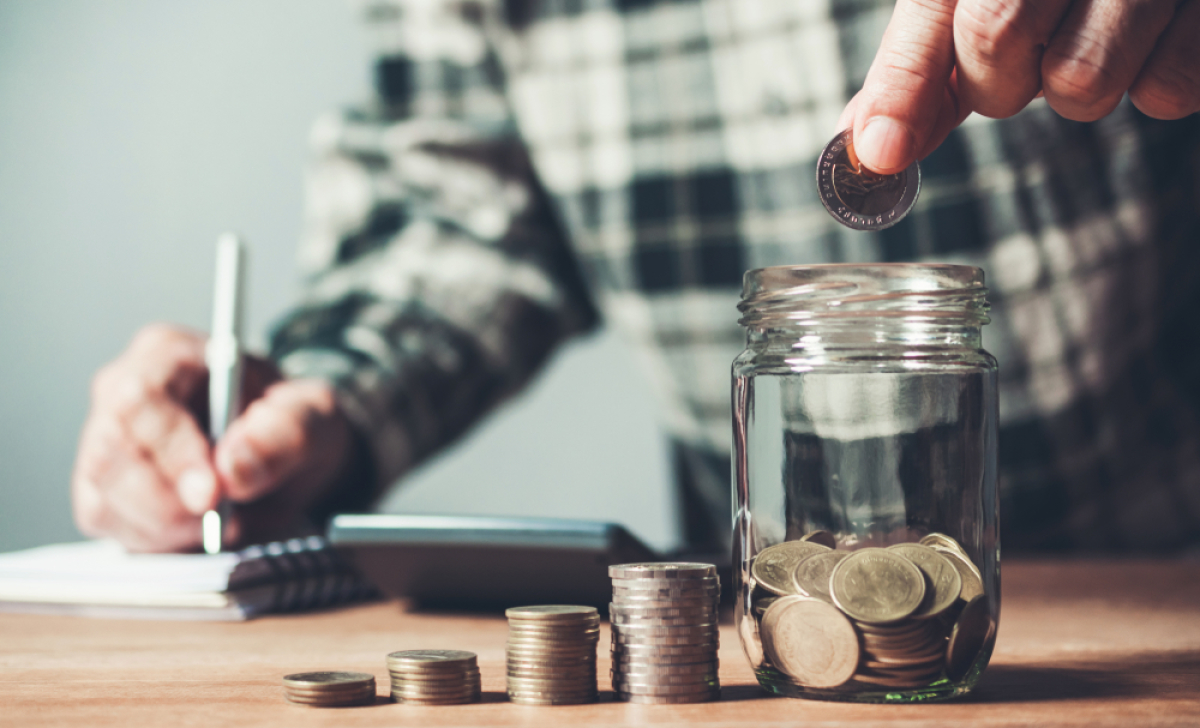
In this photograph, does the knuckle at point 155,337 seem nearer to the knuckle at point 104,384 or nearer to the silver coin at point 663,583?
the knuckle at point 104,384

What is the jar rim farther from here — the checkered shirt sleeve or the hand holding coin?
the checkered shirt sleeve

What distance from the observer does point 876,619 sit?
1.62 ft

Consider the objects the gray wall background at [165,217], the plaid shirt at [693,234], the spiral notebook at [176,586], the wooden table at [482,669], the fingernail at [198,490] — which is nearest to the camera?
the wooden table at [482,669]

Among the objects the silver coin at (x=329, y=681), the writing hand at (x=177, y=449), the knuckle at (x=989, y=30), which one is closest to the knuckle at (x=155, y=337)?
the writing hand at (x=177, y=449)

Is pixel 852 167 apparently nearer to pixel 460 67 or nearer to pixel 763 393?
pixel 763 393

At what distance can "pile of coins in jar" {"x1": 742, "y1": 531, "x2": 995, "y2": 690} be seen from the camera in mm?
499

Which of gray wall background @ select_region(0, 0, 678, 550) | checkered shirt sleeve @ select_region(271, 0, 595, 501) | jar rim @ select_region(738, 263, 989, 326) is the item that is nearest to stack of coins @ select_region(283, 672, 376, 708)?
jar rim @ select_region(738, 263, 989, 326)

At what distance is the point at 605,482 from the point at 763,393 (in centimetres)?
216

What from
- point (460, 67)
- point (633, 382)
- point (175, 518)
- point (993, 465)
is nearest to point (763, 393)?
point (993, 465)

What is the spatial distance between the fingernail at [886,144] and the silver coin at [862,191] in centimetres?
6

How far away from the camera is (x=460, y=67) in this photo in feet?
5.69

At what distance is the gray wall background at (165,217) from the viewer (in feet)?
8.23

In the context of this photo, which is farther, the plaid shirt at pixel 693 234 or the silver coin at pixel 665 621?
the plaid shirt at pixel 693 234

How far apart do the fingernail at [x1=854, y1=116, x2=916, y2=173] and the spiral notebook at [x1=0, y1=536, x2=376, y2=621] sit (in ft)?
2.04
